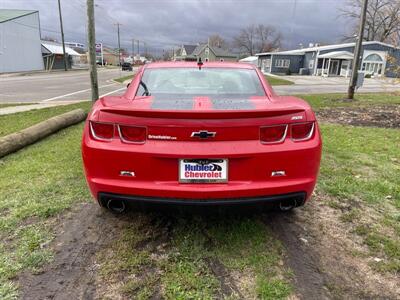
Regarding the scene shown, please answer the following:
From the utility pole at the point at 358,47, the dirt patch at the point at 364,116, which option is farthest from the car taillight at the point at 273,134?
the utility pole at the point at 358,47

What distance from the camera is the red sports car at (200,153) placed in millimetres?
2527

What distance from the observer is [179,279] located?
8.15 ft

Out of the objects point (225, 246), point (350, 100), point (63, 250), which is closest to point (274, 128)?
point (225, 246)

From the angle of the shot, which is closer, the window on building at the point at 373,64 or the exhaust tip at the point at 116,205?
the exhaust tip at the point at 116,205

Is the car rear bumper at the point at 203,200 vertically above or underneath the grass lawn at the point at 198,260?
above

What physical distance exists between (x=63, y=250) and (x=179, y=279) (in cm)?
109

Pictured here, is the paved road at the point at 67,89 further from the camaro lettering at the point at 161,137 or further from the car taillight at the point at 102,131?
the car taillight at the point at 102,131

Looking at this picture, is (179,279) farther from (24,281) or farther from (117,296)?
(24,281)

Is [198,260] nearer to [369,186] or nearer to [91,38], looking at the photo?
[369,186]

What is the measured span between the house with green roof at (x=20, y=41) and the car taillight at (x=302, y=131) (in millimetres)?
48849

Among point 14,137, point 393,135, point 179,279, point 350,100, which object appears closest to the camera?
point 179,279

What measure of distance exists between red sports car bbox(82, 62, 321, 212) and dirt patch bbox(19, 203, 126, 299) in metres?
0.49

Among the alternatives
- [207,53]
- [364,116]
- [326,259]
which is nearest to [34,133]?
[326,259]

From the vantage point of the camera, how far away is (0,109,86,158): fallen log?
5.70 m
